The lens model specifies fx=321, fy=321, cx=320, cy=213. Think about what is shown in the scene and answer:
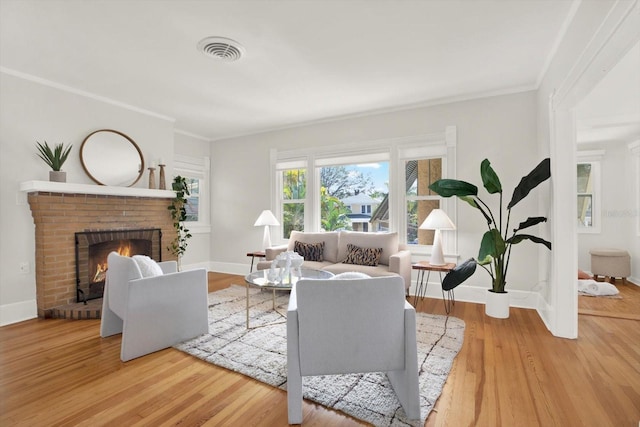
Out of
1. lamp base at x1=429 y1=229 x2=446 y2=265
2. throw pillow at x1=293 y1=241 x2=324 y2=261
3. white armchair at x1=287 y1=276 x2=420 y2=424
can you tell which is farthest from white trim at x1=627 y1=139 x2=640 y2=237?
white armchair at x1=287 y1=276 x2=420 y2=424

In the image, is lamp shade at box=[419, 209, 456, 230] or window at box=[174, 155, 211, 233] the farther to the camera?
window at box=[174, 155, 211, 233]

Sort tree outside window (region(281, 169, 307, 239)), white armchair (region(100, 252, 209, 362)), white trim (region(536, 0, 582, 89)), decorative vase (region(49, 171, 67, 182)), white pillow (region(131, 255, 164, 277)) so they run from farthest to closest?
tree outside window (region(281, 169, 307, 239)) → decorative vase (region(49, 171, 67, 182)) → white pillow (region(131, 255, 164, 277)) → white armchair (region(100, 252, 209, 362)) → white trim (region(536, 0, 582, 89))

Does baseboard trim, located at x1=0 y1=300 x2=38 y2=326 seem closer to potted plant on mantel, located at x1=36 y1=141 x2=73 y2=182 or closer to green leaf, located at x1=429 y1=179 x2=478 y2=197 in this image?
potted plant on mantel, located at x1=36 y1=141 x2=73 y2=182

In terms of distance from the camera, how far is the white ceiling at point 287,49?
238 centimetres

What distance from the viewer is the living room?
2576 mm

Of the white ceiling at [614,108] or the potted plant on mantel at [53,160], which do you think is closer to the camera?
the white ceiling at [614,108]

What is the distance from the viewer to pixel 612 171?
508 centimetres

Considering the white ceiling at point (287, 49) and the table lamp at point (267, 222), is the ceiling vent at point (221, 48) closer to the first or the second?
the white ceiling at point (287, 49)

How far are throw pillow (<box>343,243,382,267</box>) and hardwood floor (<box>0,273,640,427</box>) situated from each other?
1.49 m

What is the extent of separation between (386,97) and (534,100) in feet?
5.64

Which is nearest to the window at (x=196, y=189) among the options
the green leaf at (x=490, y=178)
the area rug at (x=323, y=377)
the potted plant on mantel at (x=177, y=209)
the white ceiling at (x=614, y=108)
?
the potted plant on mantel at (x=177, y=209)

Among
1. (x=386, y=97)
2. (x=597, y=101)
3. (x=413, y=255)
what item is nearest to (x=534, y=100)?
(x=597, y=101)

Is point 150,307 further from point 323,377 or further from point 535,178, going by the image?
point 535,178

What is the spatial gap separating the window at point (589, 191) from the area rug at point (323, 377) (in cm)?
373
